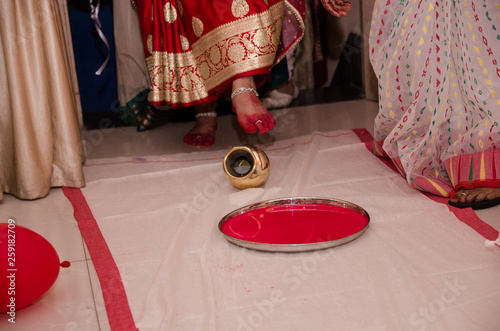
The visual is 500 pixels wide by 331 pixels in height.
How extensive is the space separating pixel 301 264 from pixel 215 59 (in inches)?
38.1

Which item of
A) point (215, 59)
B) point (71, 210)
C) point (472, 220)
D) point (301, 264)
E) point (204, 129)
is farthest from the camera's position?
point (204, 129)

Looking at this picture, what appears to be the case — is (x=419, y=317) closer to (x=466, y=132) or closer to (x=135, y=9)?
(x=466, y=132)

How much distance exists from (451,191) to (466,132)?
0.16 metres

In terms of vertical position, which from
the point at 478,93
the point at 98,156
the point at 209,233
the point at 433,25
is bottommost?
the point at 98,156

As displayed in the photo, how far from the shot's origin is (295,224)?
1.34 metres

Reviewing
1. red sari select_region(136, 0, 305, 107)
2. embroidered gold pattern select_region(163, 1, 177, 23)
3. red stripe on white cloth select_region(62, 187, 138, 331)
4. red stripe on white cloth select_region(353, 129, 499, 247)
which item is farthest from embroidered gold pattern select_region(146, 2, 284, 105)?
red stripe on white cloth select_region(353, 129, 499, 247)

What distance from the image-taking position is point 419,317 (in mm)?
976

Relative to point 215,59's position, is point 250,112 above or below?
below

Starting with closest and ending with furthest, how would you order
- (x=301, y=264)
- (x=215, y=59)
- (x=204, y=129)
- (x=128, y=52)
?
(x=301, y=264)
(x=215, y=59)
(x=204, y=129)
(x=128, y=52)

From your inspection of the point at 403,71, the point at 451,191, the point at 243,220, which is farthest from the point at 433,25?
the point at 243,220

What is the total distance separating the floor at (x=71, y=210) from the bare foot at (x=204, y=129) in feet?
0.11

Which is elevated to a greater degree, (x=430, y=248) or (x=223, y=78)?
(x=223, y=78)

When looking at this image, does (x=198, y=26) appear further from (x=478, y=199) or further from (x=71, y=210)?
(x=478, y=199)

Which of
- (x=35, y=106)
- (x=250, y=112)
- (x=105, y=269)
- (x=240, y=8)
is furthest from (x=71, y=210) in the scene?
(x=240, y=8)
